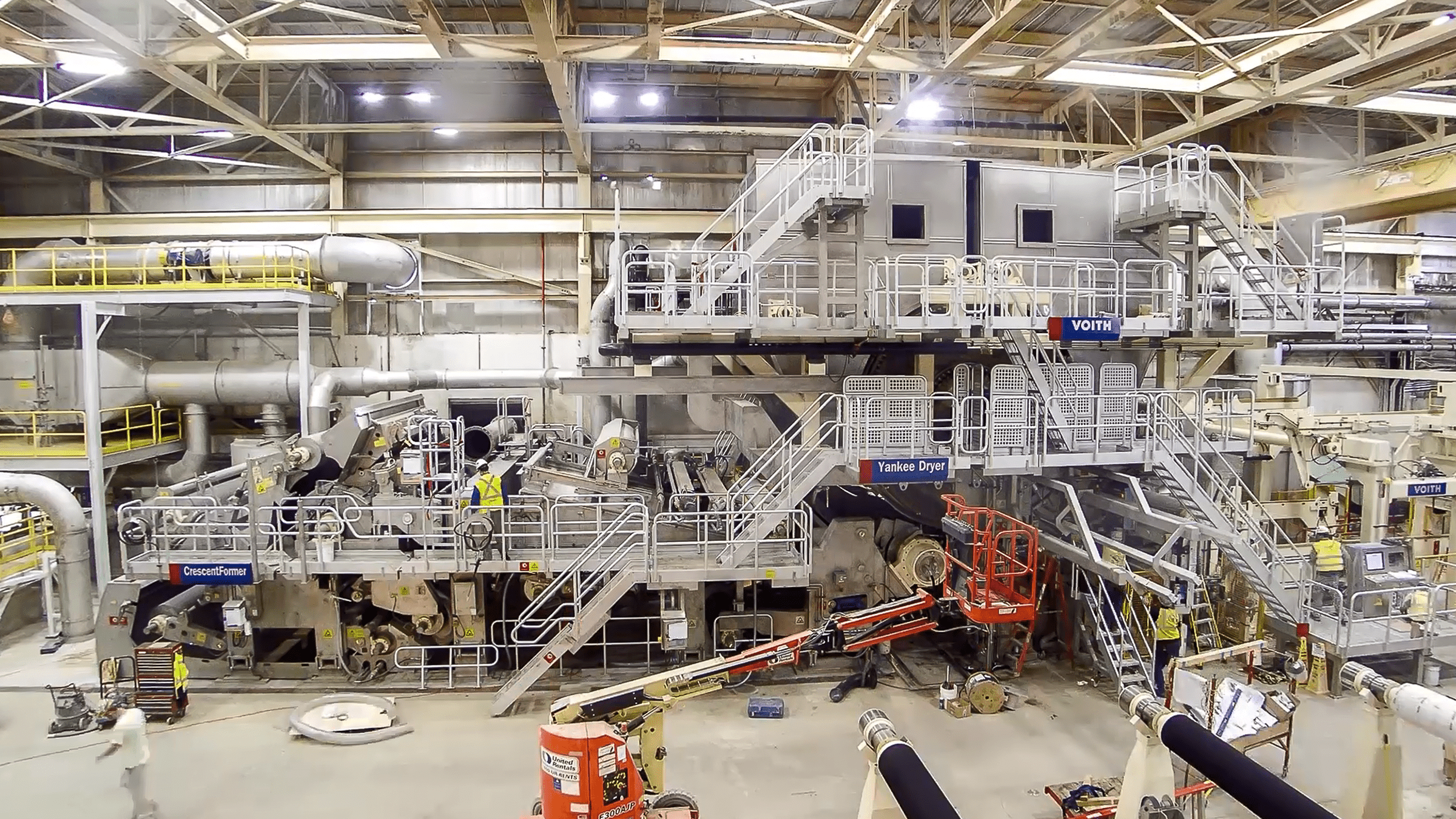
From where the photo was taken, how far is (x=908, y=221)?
36.1 feet

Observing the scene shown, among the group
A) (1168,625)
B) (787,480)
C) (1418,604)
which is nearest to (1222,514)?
(1168,625)

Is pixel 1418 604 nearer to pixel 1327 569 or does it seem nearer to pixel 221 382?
pixel 1327 569

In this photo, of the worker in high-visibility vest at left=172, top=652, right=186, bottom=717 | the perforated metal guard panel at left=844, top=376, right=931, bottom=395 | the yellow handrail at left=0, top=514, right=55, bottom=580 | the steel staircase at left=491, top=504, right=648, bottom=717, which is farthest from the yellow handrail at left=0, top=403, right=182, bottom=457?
the perforated metal guard panel at left=844, top=376, right=931, bottom=395

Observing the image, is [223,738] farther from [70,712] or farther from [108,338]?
[108,338]

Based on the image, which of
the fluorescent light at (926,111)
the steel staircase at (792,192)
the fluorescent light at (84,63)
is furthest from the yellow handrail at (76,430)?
the fluorescent light at (926,111)

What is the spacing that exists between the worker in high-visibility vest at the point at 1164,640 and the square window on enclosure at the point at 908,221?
5658mm

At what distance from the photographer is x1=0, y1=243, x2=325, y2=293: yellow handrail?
14398 millimetres

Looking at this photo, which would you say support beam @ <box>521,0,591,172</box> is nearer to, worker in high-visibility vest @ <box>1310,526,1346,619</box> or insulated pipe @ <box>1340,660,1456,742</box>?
insulated pipe @ <box>1340,660,1456,742</box>

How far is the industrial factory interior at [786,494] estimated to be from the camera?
8.23 meters

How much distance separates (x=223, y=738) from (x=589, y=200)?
41.3ft

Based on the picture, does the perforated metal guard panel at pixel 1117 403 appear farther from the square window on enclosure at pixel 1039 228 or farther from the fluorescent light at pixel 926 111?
the fluorescent light at pixel 926 111

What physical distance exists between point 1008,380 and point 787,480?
3145mm

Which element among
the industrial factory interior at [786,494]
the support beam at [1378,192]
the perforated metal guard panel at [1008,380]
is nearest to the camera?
the industrial factory interior at [786,494]

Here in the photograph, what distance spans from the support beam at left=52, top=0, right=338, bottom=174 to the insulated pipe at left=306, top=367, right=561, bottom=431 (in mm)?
4557
